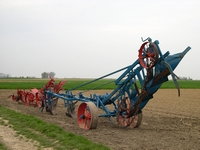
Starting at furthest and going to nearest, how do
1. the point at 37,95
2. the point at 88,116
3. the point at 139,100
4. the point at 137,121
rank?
the point at 37,95, the point at 137,121, the point at 88,116, the point at 139,100

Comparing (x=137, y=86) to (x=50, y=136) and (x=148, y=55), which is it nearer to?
(x=148, y=55)

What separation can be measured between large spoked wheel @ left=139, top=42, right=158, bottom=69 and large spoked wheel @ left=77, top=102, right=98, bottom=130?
2.44m

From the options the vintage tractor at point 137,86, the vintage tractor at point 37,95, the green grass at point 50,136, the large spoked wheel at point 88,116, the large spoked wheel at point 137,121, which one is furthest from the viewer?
the vintage tractor at point 37,95

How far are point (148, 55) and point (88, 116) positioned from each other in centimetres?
322

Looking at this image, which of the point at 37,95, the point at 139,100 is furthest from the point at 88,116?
the point at 37,95

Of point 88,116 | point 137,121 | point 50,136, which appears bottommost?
point 50,136

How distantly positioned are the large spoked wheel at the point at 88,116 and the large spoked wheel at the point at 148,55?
2441mm

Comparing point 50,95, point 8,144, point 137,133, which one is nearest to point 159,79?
point 137,133

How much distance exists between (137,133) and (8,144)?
4.15 metres

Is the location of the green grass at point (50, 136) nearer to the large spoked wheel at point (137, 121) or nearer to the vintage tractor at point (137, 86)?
A: the vintage tractor at point (137, 86)

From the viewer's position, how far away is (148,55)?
8.97 m

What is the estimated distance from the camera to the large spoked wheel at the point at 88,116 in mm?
10219

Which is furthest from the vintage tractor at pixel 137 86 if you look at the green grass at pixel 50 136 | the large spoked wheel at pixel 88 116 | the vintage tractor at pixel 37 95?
the vintage tractor at pixel 37 95

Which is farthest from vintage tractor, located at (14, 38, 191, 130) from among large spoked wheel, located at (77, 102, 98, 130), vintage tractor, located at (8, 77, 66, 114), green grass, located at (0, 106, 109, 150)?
vintage tractor, located at (8, 77, 66, 114)
